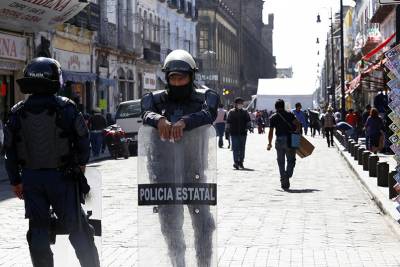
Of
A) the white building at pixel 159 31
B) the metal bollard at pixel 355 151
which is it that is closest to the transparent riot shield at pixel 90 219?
the metal bollard at pixel 355 151

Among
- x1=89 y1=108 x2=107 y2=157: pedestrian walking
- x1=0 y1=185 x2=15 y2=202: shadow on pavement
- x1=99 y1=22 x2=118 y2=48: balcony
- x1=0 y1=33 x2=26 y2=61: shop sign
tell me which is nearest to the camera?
x1=0 y1=185 x2=15 y2=202: shadow on pavement

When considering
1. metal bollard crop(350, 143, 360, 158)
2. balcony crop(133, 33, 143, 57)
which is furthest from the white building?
metal bollard crop(350, 143, 360, 158)

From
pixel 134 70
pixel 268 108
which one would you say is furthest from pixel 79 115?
pixel 268 108

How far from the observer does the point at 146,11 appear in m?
50.8

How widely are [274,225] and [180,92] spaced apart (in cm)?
434

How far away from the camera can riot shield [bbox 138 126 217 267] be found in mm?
5965

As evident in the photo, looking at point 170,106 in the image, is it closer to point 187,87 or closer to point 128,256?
point 187,87

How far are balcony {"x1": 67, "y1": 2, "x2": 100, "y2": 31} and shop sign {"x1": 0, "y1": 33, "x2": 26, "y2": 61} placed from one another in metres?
5.19

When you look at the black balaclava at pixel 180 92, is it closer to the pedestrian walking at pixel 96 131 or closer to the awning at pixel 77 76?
the pedestrian walking at pixel 96 131

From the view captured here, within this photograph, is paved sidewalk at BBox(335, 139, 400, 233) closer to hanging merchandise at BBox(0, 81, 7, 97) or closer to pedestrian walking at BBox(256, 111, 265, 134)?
hanging merchandise at BBox(0, 81, 7, 97)

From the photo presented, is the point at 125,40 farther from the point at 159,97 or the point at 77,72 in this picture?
the point at 159,97

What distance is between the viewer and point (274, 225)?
399 inches

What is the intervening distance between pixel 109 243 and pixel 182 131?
3191mm

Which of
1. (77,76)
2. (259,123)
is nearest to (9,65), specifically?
(77,76)
